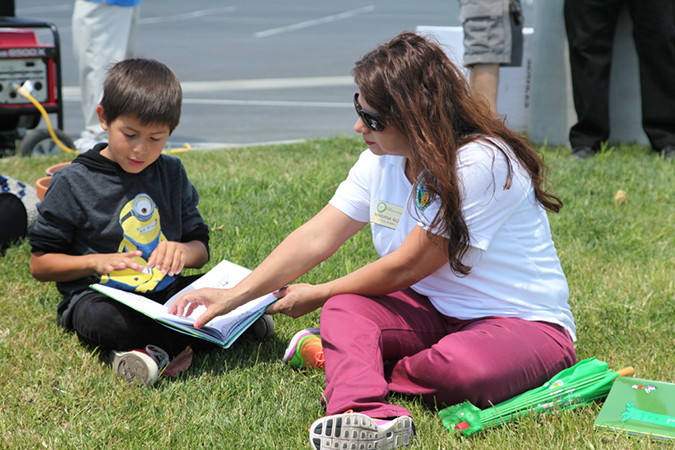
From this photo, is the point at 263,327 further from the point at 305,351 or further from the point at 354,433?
the point at 354,433

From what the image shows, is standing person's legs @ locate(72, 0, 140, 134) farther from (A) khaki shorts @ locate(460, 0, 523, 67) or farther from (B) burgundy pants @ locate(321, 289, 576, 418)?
(B) burgundy pants @ locate(321, 289, 576, 418)

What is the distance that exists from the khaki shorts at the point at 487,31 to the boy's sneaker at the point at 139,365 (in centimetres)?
370


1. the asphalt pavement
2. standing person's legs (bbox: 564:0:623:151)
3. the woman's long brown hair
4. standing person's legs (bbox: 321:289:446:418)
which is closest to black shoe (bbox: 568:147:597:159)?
standing person's legs (bbox: 564:0:623:151)


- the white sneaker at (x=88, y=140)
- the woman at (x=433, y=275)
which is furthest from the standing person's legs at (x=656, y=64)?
the white sneaker at (x=88, y=140)

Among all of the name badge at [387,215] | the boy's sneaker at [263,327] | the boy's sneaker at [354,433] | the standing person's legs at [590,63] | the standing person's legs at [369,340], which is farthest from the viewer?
the standing person's legs at [590,63]

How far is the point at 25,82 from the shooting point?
5605 millimetres

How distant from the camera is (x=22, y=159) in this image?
18.1ft

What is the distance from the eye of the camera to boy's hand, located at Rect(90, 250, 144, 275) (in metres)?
2.59

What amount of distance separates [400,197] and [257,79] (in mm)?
9515

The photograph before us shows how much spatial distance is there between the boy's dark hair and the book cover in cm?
182

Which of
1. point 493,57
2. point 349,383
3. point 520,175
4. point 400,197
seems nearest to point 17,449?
point 349,383

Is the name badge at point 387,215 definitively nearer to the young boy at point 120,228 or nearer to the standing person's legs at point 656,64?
the young boy at point 120,228

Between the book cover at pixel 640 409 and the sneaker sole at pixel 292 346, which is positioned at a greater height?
the book cover at pixel 640 409

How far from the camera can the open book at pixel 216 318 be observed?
237cm
